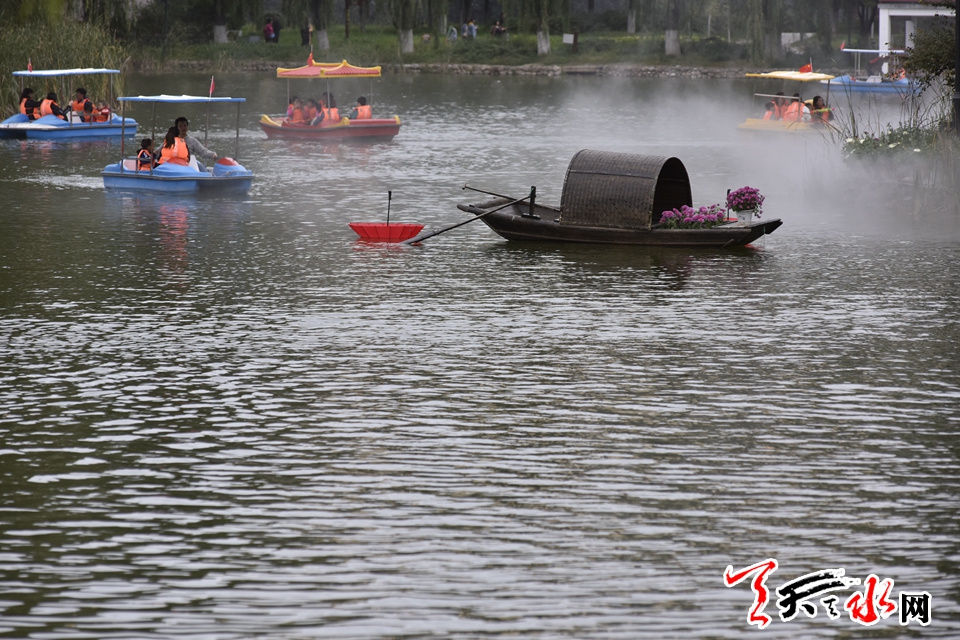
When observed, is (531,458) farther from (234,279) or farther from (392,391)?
(234,279)

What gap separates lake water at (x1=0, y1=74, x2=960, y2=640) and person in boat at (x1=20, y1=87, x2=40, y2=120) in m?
16.9

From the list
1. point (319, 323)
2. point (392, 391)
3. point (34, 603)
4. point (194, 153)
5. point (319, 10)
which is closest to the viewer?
point (34, 603)

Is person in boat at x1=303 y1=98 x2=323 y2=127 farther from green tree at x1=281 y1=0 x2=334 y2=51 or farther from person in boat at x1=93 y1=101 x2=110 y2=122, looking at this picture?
green tree at x1=281 y1=0 x2=334 y2=51

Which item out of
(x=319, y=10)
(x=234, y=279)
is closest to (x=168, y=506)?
(x=234, y=279)

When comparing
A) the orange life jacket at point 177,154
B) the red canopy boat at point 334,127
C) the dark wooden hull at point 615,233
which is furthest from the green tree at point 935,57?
the red canopy boat at point 334,127

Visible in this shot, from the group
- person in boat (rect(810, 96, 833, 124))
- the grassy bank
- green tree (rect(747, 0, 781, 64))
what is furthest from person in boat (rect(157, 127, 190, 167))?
the grassy bank

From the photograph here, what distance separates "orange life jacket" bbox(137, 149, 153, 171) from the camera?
2827 centimetres

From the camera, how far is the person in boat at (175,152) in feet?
92.3

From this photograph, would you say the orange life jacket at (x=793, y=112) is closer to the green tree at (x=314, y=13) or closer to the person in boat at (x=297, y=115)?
the person in boat at (x=297, y=115)

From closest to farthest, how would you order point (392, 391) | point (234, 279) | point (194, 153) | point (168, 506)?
point (168, 506) → point (392, 391) → point (234, 279) → point (194, 153)

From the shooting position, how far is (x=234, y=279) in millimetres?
19078

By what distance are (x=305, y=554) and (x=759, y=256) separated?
13.9 metres

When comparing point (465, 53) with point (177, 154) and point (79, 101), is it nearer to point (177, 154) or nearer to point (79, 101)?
point (79, 101)

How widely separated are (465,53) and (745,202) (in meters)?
58.0
